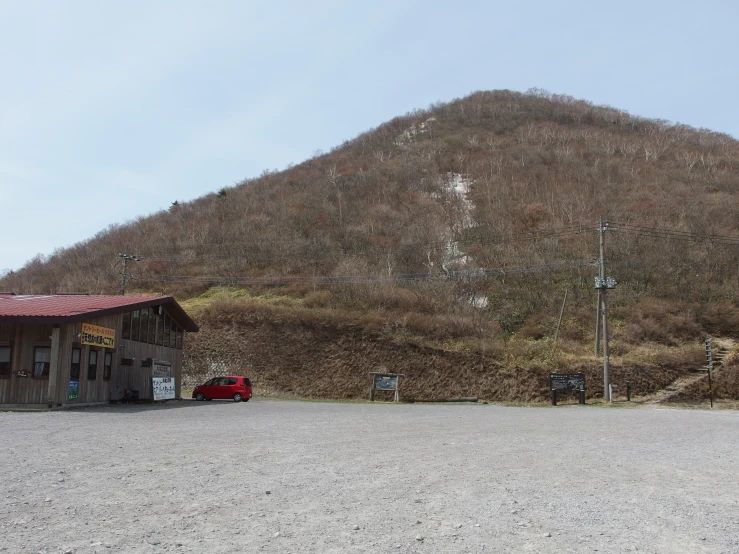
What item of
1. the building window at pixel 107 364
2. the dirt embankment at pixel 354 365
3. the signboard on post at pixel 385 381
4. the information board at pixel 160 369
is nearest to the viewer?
the building window at pixel 107 364

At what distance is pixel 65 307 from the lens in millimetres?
23672

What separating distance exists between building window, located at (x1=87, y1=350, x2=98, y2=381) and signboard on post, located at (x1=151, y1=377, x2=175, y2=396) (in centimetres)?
305

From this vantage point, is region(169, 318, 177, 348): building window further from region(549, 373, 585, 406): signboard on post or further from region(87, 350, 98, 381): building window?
region(549, 373, 585, 406): signboard on post

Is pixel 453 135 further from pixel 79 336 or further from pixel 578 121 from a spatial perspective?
pixel 79 336

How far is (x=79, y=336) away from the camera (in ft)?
→ 74.3

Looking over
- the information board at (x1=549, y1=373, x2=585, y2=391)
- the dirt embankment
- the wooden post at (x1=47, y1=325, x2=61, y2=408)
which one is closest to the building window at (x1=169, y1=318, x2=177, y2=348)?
the dirt embankment

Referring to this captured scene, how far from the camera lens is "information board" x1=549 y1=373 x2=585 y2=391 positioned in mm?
32812

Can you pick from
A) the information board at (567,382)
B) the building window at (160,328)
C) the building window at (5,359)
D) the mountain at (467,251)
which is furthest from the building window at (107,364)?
the information board at (567,382)

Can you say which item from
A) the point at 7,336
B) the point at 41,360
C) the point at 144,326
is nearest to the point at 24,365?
the point at 41,360

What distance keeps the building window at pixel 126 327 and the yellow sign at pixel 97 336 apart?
1.41m

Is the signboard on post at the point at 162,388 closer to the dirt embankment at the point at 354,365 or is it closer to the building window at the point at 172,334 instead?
the building window at the point at 172,334

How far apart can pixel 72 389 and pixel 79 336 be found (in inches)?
79.2

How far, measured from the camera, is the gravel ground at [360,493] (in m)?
5.57

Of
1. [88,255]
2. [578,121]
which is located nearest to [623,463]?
[88,255]
